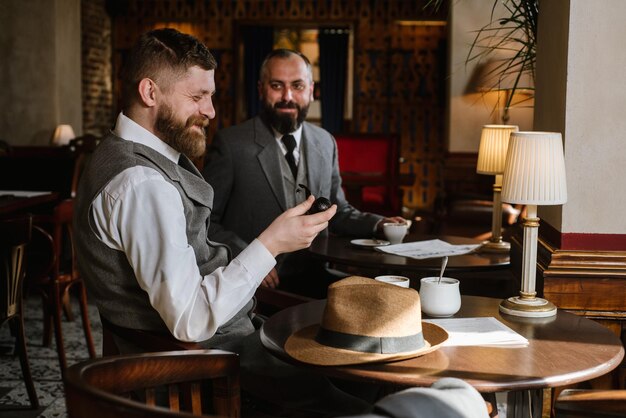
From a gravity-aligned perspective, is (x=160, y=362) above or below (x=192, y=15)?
below

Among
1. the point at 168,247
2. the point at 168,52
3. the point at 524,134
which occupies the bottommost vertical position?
the point at 168,247

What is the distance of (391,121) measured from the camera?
10.5m

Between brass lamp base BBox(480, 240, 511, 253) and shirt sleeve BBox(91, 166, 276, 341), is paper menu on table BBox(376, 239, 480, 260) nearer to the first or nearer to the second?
brass lamp base BBox(480, 240, 511, 253)

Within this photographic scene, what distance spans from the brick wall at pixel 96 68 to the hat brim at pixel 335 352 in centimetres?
844

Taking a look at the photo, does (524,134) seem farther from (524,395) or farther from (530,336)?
(524,395)

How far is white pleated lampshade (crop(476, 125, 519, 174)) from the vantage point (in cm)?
312

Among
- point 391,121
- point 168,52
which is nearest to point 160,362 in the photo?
point 168,52

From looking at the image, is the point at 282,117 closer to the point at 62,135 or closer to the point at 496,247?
the point at 496,247

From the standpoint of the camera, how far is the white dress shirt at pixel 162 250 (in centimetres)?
190

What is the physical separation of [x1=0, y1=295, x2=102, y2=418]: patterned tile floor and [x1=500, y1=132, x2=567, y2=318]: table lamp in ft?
7.08

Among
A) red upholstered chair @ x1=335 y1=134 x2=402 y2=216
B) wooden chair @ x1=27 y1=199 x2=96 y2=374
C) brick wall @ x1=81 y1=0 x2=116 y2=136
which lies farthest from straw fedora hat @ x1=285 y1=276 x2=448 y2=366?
brick wall @ x1=81 y1=0 x2=116 y2=136

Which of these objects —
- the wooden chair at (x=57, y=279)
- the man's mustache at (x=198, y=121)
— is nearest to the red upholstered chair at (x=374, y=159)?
the wooden chair at (x=57, y=279)

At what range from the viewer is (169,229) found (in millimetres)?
1903

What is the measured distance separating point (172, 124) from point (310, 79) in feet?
5.31
